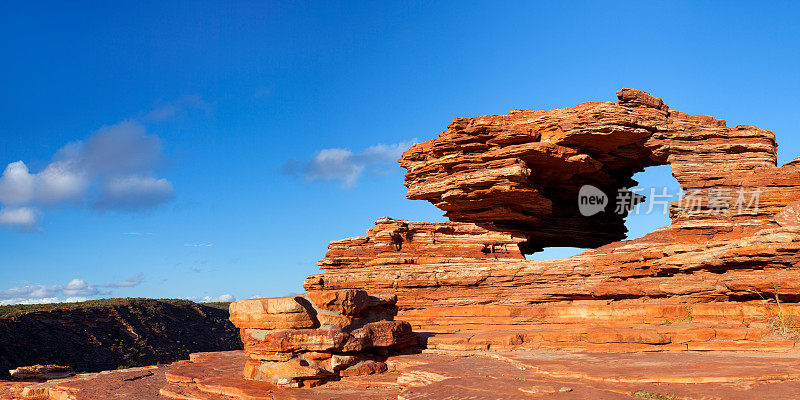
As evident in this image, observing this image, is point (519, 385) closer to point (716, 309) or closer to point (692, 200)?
point (716, 309)

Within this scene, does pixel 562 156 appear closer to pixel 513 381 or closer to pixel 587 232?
pixel 587 232

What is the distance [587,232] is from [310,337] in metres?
22.8

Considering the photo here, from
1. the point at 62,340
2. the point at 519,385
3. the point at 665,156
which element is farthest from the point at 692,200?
the point at 62,340

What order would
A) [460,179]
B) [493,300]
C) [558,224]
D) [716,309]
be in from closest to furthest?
[716,309]
[493,300]
[460,179]
[558,224]

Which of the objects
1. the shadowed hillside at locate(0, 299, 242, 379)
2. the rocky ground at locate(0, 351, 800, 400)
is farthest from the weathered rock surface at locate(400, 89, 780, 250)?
the shadowed hillside at locate(0, 299, 242, 379)

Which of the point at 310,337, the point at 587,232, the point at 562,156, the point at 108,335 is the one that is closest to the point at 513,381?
the point at 310,337

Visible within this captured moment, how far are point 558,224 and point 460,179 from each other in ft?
25.7

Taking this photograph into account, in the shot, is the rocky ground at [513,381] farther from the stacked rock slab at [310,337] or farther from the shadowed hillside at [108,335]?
the shadowed hillside at [108,335]

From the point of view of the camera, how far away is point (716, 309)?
54.7ft

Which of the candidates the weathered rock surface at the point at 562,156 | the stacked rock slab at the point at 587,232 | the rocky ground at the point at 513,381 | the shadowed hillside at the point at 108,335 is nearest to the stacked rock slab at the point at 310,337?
the rocky ground at the point at 513,381

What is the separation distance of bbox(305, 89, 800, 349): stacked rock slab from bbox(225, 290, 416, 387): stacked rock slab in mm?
6850

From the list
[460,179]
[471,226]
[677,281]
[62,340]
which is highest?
[460,179]

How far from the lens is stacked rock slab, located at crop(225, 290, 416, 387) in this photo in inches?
473

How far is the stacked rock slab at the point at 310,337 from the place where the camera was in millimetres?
12016
